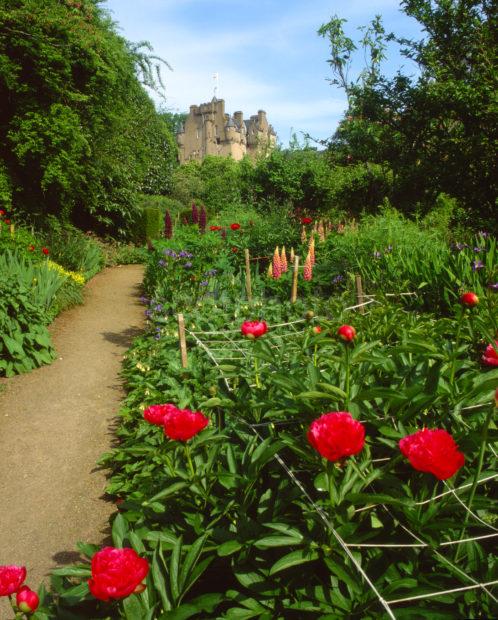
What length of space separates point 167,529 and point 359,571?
66 cm

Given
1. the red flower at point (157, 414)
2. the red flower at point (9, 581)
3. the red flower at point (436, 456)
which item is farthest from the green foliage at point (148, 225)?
the red flower at point (436, 456)

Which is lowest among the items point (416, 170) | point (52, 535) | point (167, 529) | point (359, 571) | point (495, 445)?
point (52, 535)

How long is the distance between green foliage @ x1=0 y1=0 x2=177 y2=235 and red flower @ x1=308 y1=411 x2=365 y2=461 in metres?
8.66

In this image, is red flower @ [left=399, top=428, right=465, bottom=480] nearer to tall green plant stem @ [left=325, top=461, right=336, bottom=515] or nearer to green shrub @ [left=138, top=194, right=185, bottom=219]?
tall green plant stem @ [left=325, top=461, right=336, bottom=515]

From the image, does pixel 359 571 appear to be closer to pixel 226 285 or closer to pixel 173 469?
pixel 173 469

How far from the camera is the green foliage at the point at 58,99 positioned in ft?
27.5

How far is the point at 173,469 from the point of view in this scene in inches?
65.0

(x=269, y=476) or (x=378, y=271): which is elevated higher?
(x=378, y=271)

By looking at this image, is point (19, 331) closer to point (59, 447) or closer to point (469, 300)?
point (59, 447)

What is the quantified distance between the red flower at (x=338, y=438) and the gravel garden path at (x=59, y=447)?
2.14 meters

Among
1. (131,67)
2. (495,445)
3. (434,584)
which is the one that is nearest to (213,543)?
(434,584)

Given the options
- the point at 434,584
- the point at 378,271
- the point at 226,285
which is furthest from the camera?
the point at 226,285

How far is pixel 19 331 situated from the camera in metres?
5.29

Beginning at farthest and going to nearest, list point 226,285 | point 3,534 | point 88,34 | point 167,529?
1. point 88,34
2. point 226,285
3. point 3,534
4. point 167,529
